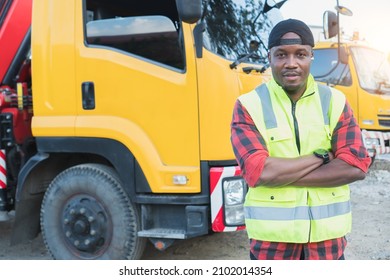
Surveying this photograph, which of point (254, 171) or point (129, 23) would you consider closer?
point (254, 171)

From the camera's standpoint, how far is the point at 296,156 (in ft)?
4.93

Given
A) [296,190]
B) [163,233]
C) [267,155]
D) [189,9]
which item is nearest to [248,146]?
[267,155]

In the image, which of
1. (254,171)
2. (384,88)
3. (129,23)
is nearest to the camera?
(254,171)

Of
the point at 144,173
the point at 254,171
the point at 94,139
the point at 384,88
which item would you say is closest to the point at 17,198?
the point at 94,139

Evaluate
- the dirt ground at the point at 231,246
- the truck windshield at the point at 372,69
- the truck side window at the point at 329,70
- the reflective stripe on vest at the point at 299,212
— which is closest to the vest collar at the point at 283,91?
the reflective stripe on vest at the point at 299,212

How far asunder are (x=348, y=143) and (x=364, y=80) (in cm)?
466

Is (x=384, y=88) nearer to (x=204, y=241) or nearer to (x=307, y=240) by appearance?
(x=204, y=241)

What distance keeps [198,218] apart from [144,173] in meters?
0.42

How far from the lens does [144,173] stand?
8.50 feet

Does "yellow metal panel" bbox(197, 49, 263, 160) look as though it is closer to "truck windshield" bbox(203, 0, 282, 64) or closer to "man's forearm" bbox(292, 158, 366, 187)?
"truck windshield" bbox(203, 0, 282, 64)

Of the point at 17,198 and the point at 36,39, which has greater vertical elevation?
the point at 36,39

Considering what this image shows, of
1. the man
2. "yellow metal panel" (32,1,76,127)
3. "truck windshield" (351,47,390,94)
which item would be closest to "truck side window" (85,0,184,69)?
"yellow metal panel" (32,1,76,127)
